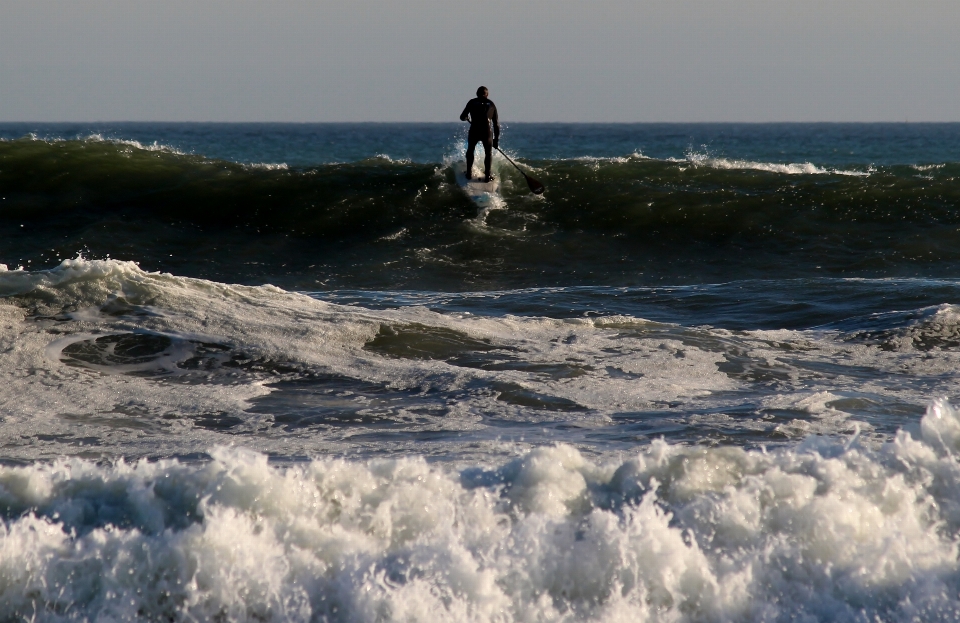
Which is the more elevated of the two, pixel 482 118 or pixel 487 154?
pixel 482 118

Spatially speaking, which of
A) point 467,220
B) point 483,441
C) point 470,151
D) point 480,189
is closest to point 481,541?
point 483,441

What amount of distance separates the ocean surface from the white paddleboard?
2.52 m

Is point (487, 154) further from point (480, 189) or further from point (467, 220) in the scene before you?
point (467, 220)

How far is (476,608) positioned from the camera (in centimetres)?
322

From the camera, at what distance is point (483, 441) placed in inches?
179

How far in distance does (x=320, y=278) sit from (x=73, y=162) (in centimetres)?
721

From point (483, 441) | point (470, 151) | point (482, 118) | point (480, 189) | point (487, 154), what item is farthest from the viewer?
point (480, 189)

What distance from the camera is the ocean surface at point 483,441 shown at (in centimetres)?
329

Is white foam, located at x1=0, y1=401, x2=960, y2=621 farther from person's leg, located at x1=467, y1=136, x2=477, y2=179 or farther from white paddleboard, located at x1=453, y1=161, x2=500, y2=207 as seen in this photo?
white paddleboard, located at x1=453, y1=161, x2=500, y2=207

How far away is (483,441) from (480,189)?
10.4 metres

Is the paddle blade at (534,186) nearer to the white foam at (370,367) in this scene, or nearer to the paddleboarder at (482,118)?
the paddleboarder at (482,118)

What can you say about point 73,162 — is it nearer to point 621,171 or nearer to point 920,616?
point 621,171

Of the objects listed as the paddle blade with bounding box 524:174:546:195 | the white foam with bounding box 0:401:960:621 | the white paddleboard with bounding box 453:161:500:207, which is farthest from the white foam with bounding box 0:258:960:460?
the paddle blade with bounding box 524:174:546:195

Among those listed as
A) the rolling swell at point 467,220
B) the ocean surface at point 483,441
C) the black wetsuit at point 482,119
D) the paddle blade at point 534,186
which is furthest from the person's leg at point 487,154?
the ocean surface at point 483,441
